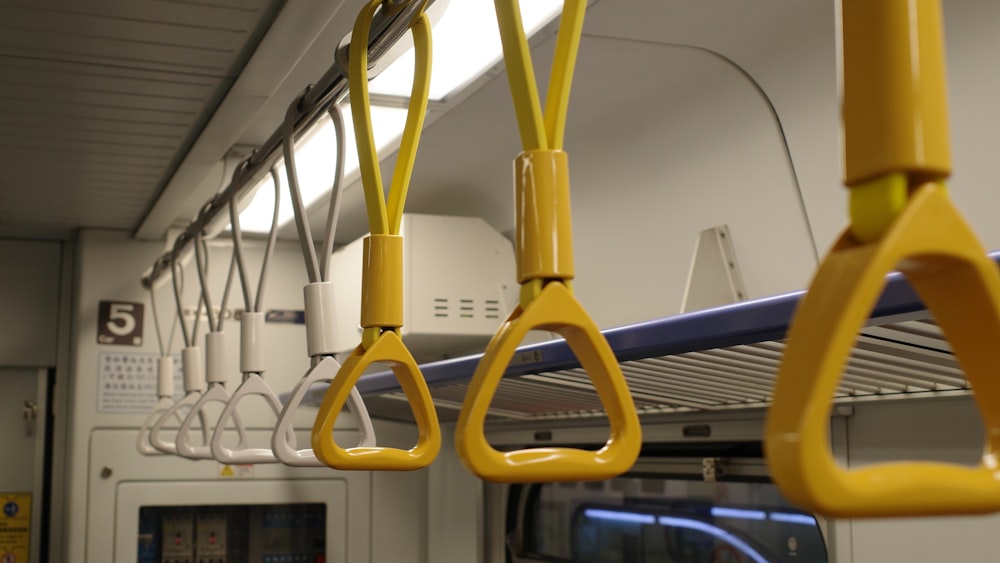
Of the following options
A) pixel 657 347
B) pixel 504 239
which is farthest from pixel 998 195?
pixel 504 239

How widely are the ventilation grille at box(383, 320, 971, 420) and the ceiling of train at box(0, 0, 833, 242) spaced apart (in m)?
0.61

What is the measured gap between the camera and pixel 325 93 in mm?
1367

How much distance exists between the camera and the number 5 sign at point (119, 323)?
3455 millimetres

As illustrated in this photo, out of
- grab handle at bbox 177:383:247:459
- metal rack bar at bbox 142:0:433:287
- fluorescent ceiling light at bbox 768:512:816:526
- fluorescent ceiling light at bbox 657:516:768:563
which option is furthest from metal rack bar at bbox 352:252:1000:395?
fluorescent ceiling light at bbox 657:516:768:563

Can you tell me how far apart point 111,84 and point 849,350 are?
180cm

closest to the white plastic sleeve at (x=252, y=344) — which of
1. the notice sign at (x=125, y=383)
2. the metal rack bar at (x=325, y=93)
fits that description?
the metal rack bar at (x=325, y=93)

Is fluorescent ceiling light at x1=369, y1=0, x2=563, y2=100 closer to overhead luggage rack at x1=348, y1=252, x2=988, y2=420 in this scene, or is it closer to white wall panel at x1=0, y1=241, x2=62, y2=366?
overhead luggage rack at x1=348, y1=252, x2=988, y2=420

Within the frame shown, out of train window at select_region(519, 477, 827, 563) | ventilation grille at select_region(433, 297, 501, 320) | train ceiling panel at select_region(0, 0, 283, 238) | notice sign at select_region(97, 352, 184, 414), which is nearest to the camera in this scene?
train ceiling panel at select_region(0, 0, 283, 238)

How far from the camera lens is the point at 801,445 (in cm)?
35

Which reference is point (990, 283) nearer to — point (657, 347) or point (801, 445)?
point (801, 445)

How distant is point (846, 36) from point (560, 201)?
230mm

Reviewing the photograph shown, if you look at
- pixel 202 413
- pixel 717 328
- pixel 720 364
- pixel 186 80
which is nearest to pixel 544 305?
pixel 717 328

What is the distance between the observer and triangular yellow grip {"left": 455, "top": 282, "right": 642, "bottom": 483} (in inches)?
22.2

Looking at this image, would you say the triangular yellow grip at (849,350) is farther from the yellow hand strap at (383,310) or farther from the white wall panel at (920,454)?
the white wall panel at (920,454)
